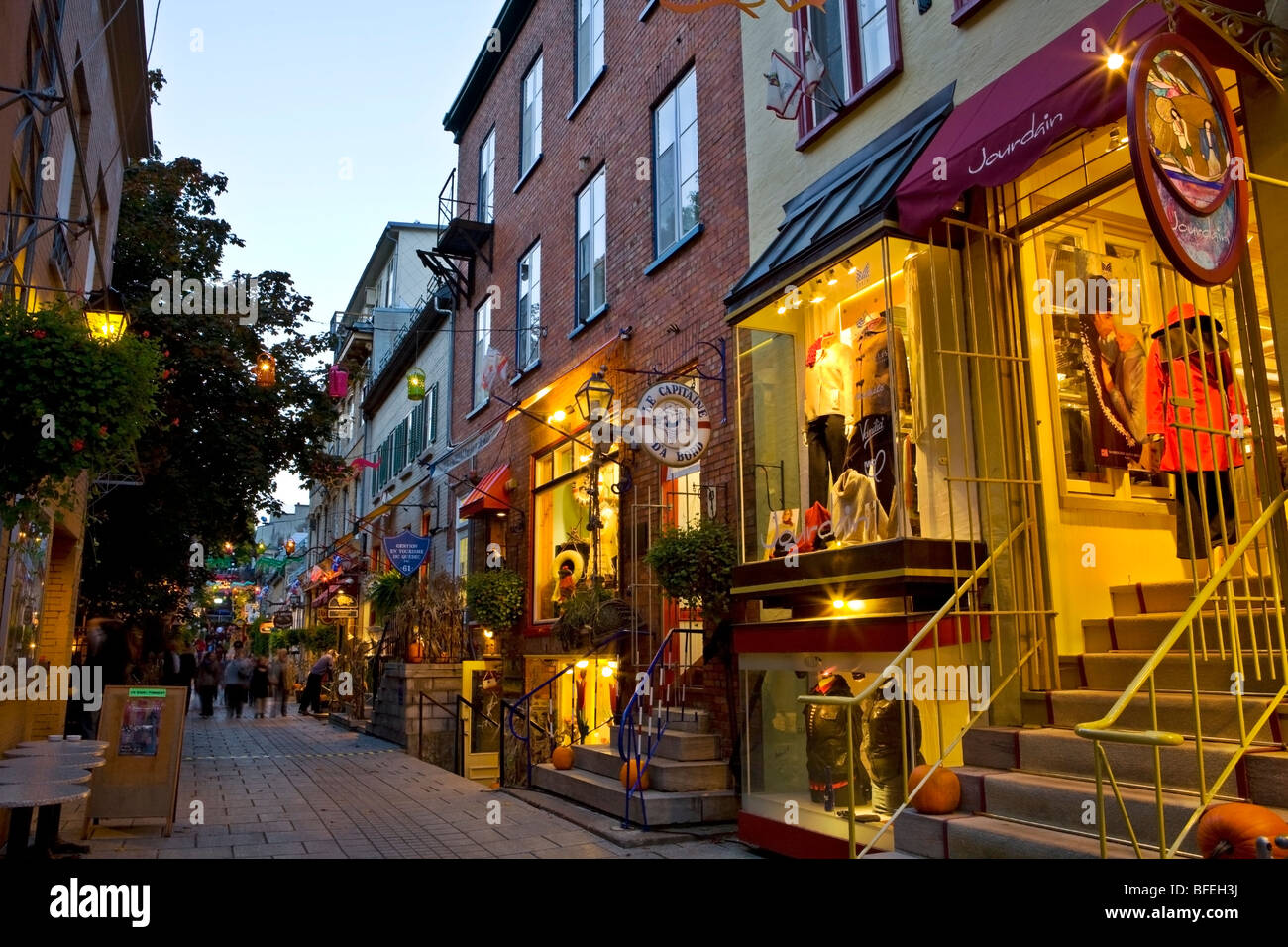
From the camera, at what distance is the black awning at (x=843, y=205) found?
708 centimetres

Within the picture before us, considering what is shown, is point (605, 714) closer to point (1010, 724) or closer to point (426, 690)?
point (426, 690)

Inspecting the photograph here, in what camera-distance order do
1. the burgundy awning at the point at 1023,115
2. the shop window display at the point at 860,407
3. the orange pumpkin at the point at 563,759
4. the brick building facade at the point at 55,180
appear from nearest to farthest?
the burgundy awning at the point at 1023,115 < the brick building facade at the point at 55,180 < the shop window display at the point at 860,407 < the orange pumpkin at the point at 563,759

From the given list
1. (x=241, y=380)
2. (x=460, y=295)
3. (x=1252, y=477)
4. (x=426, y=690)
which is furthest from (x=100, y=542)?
(x=1252, y=477)

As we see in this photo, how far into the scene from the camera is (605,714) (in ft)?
40.2

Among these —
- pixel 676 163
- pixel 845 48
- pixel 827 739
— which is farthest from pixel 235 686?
pixel 845 48

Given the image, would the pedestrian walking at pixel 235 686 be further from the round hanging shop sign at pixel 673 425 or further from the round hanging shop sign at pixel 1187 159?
the round hanging shop sign at pixel 1187 159

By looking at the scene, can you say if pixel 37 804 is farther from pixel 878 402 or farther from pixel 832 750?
pixel 878 402

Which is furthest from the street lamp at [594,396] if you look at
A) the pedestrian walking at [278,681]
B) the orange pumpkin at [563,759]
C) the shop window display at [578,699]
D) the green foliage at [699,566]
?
the pedestrian walking at [278,681]

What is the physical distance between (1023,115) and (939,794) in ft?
13.4

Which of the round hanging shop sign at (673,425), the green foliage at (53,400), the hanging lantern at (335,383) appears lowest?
the green foliage at (53,400)

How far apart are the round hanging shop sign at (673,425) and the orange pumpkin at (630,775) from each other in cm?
286

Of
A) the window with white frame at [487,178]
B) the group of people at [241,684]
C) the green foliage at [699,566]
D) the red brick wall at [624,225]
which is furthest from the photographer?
the group of people at [241,684]

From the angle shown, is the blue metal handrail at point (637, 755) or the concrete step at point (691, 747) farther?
the concrete step at point (691, 747)

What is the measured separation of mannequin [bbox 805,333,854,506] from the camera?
8.07m
